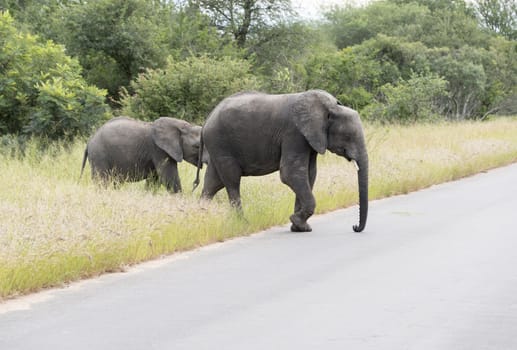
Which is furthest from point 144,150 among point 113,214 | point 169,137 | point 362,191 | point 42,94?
point 42,94

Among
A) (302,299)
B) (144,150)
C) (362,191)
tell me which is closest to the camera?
(302,299)

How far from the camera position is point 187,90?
79.8 feet

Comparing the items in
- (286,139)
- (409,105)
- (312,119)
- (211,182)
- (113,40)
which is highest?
(312,119)

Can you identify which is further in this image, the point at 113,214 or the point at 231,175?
the point at 231,175

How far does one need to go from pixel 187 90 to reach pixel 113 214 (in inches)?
557

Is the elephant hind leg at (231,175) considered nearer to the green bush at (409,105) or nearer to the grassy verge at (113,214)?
the grassy verge at (113,214)

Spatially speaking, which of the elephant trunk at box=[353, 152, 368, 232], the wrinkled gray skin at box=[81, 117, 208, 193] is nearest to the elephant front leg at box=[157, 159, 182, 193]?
Answer: the wrinkled gray skin at box=[81, 117, 208, 193]

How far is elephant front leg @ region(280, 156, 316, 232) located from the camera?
12.5 m

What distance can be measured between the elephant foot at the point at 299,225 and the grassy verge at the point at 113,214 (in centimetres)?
52

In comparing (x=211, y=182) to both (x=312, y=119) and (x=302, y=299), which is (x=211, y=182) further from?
(x=302, y=299)

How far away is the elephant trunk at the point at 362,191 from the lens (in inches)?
482

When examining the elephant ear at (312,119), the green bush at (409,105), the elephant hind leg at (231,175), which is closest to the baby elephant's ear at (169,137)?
the elephant hind leg at (231,175)

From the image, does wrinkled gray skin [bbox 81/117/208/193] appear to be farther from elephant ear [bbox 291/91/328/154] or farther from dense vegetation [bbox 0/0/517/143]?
dense vegetation [bbox 0/0/517/143]

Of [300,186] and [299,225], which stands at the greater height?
[300,186]
